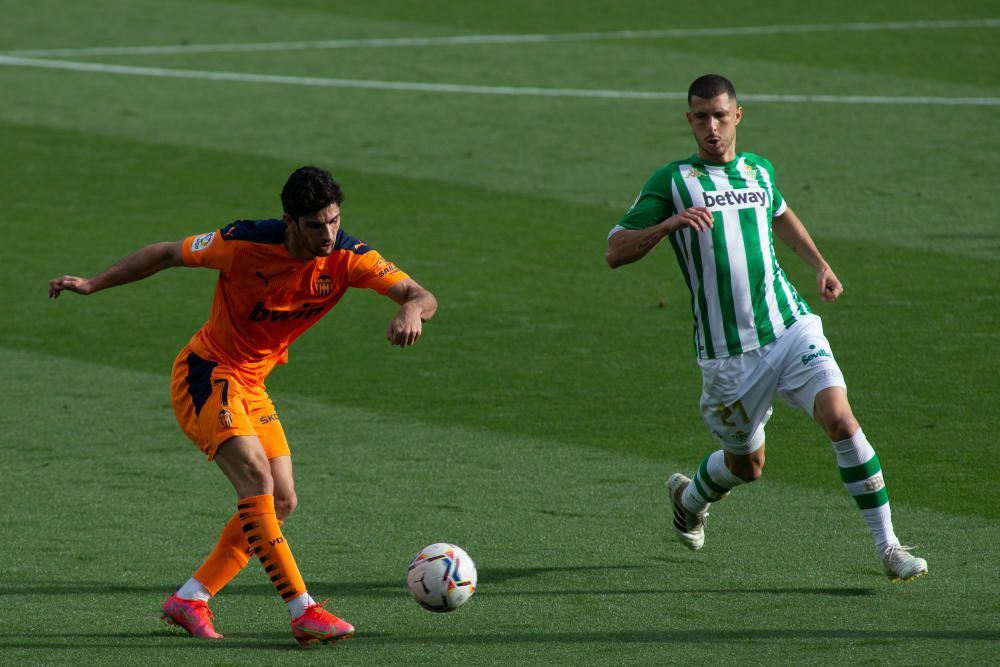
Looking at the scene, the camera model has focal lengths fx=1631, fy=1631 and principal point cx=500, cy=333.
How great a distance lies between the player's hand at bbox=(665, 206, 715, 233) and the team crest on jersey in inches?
56.4

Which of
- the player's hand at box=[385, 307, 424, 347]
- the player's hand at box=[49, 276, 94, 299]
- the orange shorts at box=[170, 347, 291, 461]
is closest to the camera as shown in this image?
the player's hand at box=[385, 307, 424, 347]

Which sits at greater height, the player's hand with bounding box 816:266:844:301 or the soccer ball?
the player's hand with bounding box 816:266:844:301

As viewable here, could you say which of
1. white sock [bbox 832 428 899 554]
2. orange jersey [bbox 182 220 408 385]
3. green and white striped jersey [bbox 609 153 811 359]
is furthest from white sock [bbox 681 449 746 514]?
orange jersey [bbox 182 220 408 385]

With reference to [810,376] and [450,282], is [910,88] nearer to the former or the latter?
[450,282]

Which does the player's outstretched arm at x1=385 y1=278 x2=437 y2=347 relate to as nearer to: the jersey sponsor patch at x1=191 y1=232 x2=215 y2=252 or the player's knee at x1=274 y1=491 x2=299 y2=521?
the jersey sponsor patch at x1=191 y1=232 x2=215 y2=252

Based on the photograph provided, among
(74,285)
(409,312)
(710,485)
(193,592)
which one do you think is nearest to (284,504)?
(193,592)

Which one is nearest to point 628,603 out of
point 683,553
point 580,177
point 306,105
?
point 683,553

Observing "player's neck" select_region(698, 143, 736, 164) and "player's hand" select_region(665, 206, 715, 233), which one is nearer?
"player's hand" select_region(665, 206, 715, 233)

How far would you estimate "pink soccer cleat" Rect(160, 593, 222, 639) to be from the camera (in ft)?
21.4

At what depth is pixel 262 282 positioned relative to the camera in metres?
Result: 6.71

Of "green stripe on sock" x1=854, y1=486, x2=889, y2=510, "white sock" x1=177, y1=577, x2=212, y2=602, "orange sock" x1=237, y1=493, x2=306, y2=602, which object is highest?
"orange sock" x1=237, y1=493, x2=306, y2=602

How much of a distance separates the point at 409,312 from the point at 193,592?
1.47 metres

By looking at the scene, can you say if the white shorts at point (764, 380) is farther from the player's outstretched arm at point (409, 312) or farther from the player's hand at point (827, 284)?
the player's outstretched arm at point (409, 312)

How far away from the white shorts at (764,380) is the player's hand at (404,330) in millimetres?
1632
